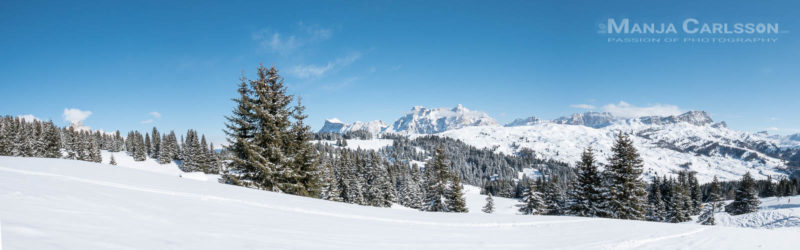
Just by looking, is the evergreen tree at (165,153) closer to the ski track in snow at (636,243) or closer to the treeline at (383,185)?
the treeline at (383,185)

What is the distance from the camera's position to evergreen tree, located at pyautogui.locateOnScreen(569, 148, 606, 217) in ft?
92.2

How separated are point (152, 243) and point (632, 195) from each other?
106 feet

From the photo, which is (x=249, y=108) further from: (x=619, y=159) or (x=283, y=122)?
(x=619, y=159)

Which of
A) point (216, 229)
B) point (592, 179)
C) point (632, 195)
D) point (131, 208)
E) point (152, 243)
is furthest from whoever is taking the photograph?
point (592, 179)

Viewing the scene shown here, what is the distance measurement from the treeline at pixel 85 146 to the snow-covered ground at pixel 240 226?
Result: 214 feet

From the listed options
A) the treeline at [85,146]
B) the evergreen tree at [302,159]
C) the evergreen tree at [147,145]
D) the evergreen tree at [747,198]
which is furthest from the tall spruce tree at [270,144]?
the evergreen tree at [147,145]

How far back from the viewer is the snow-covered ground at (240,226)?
3.77 m

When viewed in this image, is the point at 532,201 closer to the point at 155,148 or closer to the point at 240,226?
the point at 240,226

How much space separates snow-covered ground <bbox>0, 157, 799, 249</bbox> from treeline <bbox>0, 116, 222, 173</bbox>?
6516 centimetres

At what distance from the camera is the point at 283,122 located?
19.2 metres

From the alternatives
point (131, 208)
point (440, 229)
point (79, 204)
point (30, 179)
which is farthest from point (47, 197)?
point (440, 229)

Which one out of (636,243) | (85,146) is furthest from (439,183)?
(85,146)

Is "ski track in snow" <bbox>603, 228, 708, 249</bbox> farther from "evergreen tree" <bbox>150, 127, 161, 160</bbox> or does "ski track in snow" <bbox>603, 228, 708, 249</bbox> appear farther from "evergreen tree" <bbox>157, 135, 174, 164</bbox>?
"evergreen tree" <bbox>150, 127, 161, 160</bbox>

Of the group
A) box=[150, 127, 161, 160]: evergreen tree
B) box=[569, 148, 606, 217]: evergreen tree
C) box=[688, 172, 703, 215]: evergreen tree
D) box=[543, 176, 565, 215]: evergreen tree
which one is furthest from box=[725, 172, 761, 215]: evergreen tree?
box=[150, 127, 161, 160]: evergreen tree
